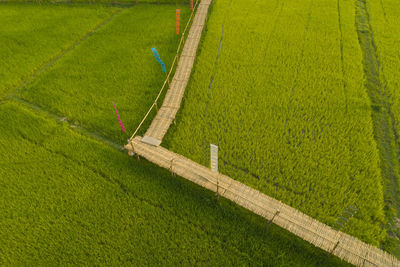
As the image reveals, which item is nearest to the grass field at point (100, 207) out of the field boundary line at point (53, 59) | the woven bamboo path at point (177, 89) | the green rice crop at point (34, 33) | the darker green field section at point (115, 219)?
the darker green field section at point (115, 219)

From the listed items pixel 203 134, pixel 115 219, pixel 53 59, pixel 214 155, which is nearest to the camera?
pixel 214 155

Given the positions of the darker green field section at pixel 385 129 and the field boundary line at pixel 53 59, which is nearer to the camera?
the darker green field section at pixel 385 129

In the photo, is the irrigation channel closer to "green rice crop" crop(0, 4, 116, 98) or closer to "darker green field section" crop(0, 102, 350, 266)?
"darker green field section" crop(0, 102, 350, 266)

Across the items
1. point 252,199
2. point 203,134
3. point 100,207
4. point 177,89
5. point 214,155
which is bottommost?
point 100,207

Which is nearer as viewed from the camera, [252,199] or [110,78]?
[252,199]

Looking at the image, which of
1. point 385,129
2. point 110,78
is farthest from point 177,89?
point 385,129

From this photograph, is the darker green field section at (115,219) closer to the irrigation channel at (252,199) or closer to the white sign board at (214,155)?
the irrigation channel at (252,199)

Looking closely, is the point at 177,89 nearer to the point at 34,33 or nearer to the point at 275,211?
the point at 275,211

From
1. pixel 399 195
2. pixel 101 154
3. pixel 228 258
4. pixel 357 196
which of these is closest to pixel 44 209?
pixel 101 154
